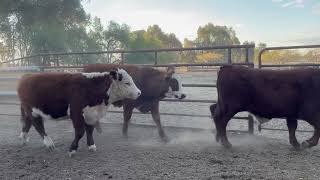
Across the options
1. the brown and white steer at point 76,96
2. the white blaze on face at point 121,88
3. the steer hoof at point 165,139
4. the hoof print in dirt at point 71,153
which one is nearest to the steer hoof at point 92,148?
the brown and white steer at point 76,96

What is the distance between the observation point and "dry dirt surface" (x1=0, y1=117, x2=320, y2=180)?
420 centimetres

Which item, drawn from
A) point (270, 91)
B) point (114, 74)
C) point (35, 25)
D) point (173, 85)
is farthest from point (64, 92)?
point (35, 25)

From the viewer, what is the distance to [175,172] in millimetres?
4242

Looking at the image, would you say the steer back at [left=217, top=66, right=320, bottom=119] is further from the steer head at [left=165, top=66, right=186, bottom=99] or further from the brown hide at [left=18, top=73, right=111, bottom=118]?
the brown hide at [left=18, top=73, right=111, bottom=118]

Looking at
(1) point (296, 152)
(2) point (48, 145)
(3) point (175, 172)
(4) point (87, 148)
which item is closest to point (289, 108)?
(1) point (296, 152)

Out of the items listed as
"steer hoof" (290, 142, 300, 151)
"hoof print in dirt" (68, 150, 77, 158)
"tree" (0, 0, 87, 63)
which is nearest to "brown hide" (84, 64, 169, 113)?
"hoof print in dirt" (68, 150, 77, 158)

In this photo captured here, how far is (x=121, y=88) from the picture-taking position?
5.65 meters

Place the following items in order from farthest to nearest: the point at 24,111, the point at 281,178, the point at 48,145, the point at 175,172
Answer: the point at 24,111 < the point at 48,145 < the point at 175,172 < the point at 281,178

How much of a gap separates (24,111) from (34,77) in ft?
2.29

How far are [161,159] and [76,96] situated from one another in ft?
5.01

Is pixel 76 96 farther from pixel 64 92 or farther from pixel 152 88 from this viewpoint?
pixel 152 88

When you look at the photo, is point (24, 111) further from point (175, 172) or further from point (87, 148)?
point (175, 172)

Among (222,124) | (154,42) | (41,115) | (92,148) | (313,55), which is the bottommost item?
(92,148)

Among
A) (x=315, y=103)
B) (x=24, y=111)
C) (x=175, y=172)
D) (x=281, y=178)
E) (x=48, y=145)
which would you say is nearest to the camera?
(x=281, y=178)
